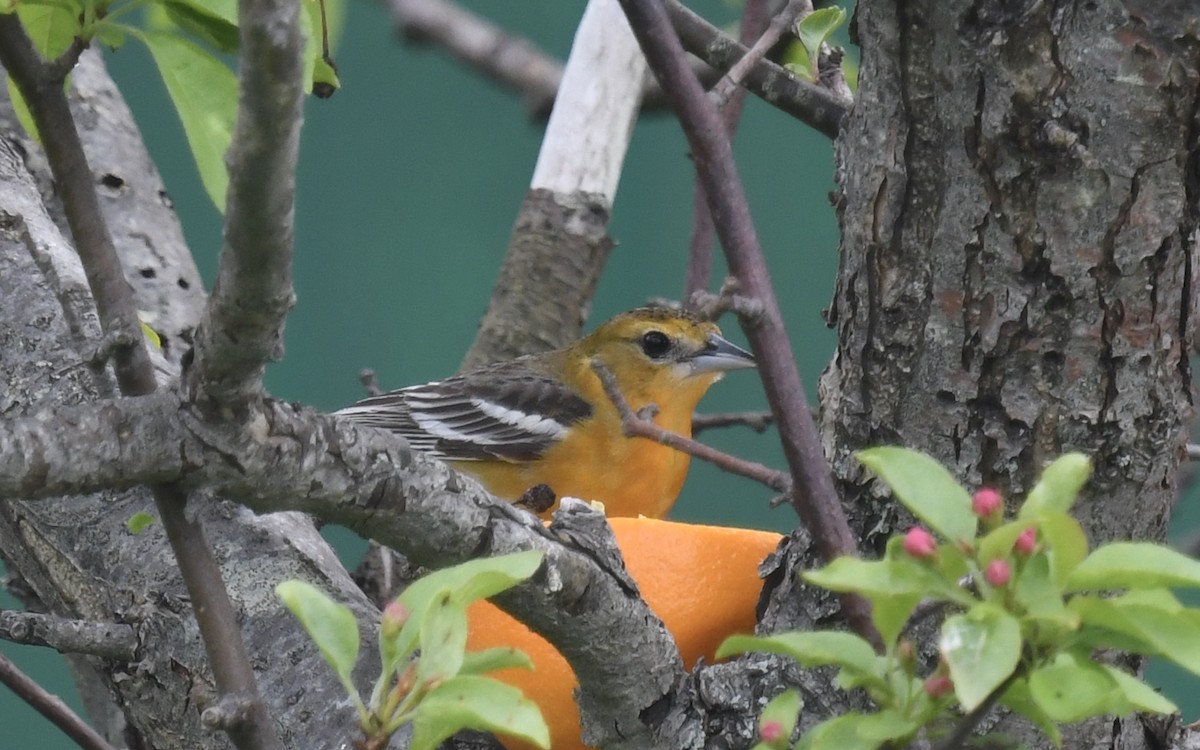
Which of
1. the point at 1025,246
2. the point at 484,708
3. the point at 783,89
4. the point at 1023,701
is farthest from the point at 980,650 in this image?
the point at 783,89

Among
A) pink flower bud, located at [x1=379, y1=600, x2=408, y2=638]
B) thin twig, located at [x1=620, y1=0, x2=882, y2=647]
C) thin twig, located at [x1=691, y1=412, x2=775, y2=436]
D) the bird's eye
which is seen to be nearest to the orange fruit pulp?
thin twig, located at [x1=620, y1=0, x2=882, y2=647]

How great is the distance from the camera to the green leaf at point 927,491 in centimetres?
100

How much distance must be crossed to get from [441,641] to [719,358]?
3001 mm

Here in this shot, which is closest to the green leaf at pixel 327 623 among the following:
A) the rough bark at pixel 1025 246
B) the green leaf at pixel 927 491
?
the green leaf at pixel 927 491

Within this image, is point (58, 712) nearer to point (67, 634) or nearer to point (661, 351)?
point (67, 634)

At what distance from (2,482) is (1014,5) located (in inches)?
42.2

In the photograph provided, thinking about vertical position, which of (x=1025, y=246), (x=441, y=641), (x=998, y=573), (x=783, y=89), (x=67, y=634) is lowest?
(x=67, y=634)

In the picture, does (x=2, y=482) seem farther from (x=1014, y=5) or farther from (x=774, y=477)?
(x=1014, y=5)

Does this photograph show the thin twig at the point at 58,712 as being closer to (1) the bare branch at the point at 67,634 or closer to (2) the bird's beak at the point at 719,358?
(1) the bare branch at the point at 67,634

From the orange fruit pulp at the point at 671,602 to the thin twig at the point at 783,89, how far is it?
0.61 metres

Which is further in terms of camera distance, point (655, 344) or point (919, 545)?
point (655, 344)

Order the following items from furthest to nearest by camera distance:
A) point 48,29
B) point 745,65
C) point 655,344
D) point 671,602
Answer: point 655,344 < point 671,602 < point 745,65 < point 48,29

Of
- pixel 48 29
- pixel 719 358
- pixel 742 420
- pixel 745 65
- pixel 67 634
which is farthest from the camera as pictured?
pixel 719 358

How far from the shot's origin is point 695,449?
1211 millimetres
